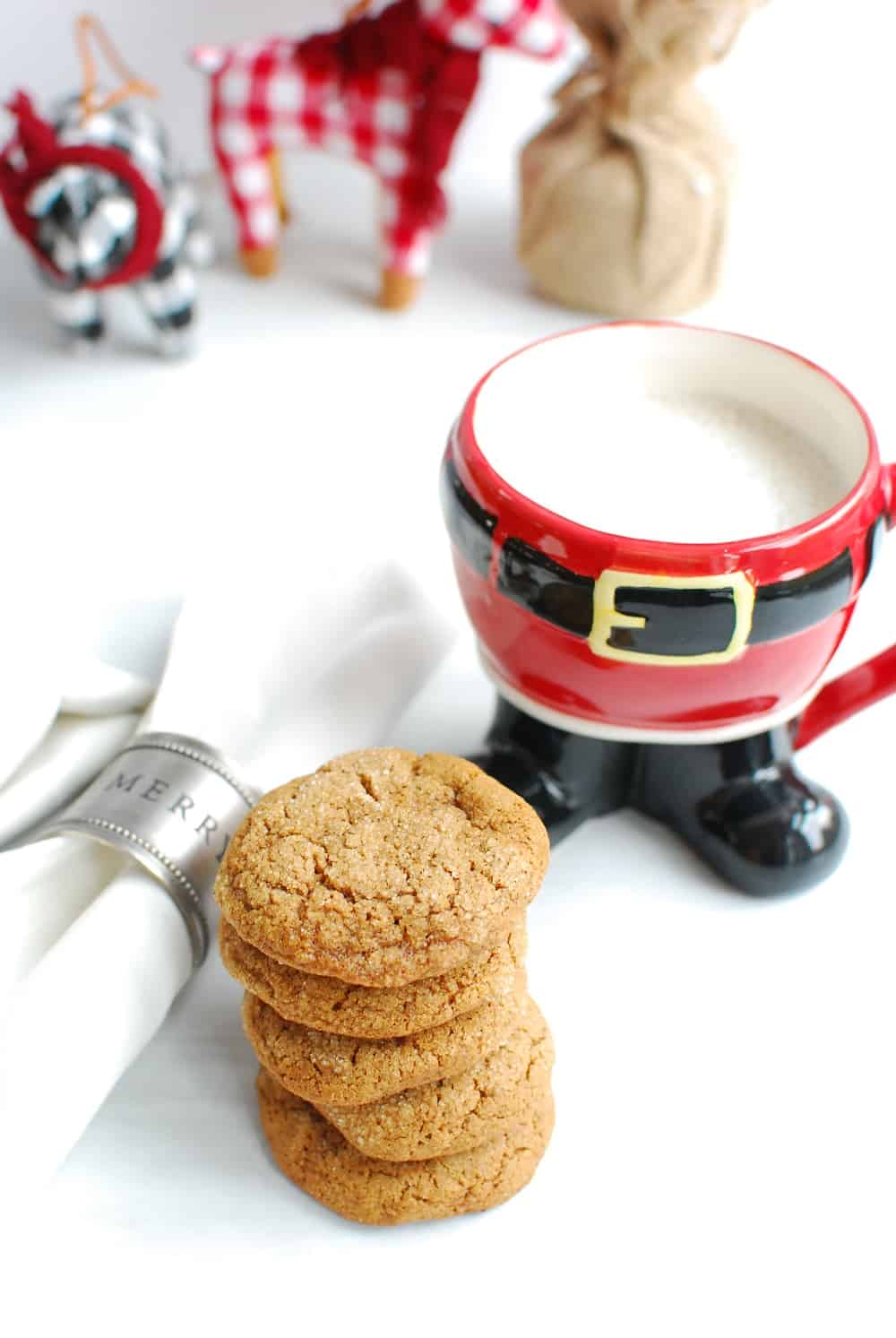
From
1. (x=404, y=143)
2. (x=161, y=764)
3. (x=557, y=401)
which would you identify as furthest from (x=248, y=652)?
(x=404, y=143)

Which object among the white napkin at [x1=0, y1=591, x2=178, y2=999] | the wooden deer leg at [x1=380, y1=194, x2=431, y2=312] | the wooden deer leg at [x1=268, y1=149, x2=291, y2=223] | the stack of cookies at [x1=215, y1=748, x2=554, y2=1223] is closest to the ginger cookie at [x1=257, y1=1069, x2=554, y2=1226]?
the stack of cookies at [x1=215, y1=748, x2=554, y2=1223]

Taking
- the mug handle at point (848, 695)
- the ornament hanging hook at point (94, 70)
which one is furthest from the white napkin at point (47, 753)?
the ornament hanging hook at point (94, 70)

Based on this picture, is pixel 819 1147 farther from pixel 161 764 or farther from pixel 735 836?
pixel 161 764

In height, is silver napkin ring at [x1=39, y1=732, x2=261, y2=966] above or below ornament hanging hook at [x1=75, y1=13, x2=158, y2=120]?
below

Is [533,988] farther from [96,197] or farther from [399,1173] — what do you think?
[96,197]

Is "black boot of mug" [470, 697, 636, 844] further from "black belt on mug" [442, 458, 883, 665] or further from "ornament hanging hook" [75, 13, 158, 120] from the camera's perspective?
"ornament hanging hook" [75, 13, 158, 120]
